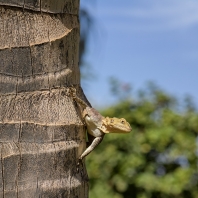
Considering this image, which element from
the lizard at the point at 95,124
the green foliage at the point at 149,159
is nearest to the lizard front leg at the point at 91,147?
the lizard at the point at 95,124

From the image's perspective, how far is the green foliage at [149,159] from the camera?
718cm

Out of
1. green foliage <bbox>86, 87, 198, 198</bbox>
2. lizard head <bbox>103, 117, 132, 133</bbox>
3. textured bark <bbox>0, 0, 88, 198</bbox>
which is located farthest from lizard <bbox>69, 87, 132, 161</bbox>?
green foliage <bbox>86, 87, 198, 198</bbox>

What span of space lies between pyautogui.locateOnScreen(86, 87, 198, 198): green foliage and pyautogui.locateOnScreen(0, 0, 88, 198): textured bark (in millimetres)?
4787

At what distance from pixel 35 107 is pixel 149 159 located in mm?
5193

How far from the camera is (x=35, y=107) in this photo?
2.36m

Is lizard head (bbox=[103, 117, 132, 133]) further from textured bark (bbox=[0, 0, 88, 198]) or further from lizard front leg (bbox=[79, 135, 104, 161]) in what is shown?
textured bark (bbox=[0, 0, 88, 198])

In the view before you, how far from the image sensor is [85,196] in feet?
8.40

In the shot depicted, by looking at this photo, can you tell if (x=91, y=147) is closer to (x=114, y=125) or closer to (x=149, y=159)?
(x=114, y=125)

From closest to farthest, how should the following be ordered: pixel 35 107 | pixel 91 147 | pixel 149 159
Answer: pixel 35 107
pixel 91 147
pixel 149 159

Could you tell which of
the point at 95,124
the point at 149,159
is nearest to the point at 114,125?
the point at 95,124

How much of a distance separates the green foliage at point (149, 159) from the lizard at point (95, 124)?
4.53 m

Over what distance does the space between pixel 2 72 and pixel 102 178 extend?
5.16 m

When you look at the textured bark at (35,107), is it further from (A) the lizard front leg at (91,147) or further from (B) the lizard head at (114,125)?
(B) the lizard head at (114,125)

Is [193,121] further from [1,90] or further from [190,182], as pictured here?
[1,90]
